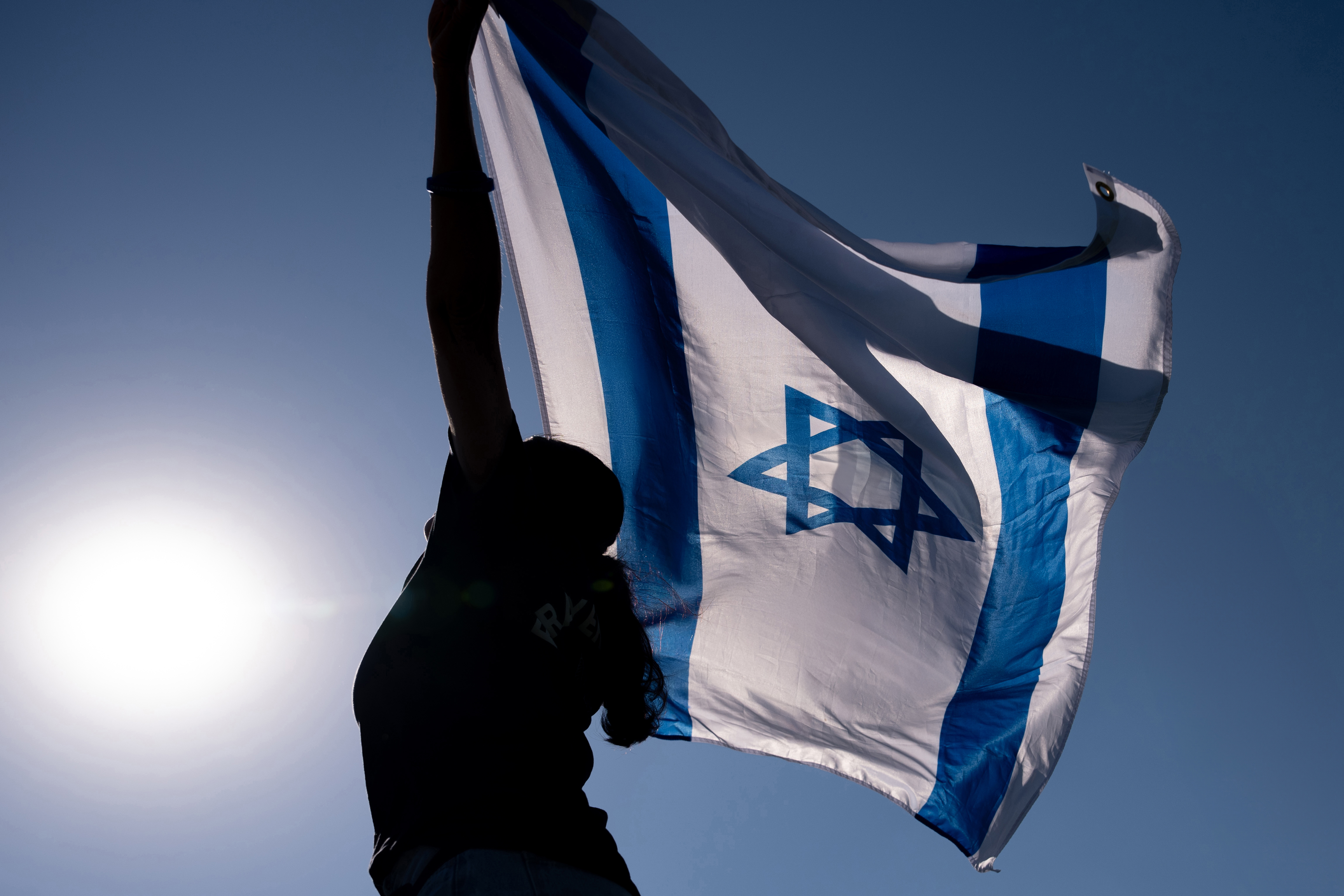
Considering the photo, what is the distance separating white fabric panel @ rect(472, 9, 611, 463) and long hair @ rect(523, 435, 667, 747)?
4.56 feet

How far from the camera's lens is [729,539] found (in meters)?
4.00

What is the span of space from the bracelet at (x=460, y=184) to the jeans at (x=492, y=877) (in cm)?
130

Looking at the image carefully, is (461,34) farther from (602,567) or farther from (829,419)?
(829,419)

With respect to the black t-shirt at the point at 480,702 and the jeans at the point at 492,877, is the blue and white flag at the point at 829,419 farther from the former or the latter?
the jeans at the point at 492,877

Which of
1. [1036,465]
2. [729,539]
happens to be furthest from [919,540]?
[729,539]

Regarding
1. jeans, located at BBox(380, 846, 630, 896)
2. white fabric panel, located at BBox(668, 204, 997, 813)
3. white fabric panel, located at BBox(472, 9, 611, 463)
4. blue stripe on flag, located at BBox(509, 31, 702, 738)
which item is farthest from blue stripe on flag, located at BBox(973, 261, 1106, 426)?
jeans, located at BBox(380, 846, 630, 896)

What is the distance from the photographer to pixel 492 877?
4.95ft

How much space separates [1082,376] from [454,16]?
2.71m

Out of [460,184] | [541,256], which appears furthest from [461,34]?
[541,256]

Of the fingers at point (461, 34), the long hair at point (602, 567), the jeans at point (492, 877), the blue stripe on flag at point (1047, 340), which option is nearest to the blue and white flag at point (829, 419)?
the blue stripe on flag at point (1047, 340)

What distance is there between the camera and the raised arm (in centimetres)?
168

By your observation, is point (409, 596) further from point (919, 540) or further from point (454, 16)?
point (919, 540)

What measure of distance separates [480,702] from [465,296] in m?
0.83

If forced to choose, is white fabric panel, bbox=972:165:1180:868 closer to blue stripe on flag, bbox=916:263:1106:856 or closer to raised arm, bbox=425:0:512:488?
blue stripe on flag, bbox=916:263:1106:856
